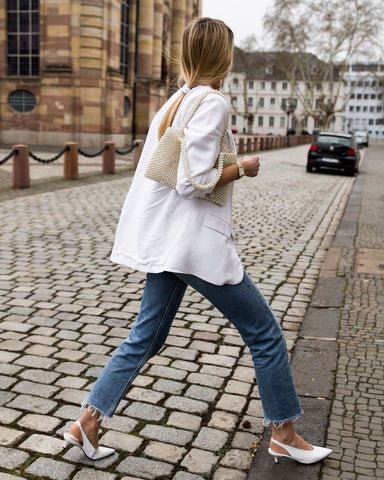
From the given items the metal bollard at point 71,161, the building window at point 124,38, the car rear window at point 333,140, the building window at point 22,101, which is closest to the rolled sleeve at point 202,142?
the metal bollard at point 71,161

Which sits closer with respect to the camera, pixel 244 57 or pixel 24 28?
pixel 24 28

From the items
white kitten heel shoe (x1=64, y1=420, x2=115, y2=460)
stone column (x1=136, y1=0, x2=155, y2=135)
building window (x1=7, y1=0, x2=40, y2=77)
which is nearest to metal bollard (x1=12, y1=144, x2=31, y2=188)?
white kitten heel shoe (x1=64, y1=420, x2=115, y2=460)

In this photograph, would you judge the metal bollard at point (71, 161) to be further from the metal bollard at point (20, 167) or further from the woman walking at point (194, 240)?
the woman walking at point (194, 240)

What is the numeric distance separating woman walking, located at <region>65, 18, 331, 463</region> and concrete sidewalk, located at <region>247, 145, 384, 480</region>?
1.21 feet

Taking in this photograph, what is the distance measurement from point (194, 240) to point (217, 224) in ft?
0.37

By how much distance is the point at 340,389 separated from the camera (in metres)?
3.67

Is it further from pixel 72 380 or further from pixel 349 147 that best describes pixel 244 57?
pixel 72 380

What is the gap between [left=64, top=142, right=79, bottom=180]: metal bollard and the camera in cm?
1543

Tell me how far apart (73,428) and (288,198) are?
11.9 m

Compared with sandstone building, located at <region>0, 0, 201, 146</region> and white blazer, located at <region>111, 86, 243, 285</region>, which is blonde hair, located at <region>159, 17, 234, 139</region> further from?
sandstone building, located at <region>0, 0, 201, 146</region>

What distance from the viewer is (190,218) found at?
246cm

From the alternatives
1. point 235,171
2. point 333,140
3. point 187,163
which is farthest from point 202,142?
point 333,140

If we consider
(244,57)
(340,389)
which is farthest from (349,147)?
(244,57)

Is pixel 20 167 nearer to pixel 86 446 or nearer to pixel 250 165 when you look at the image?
pixel 86 446
